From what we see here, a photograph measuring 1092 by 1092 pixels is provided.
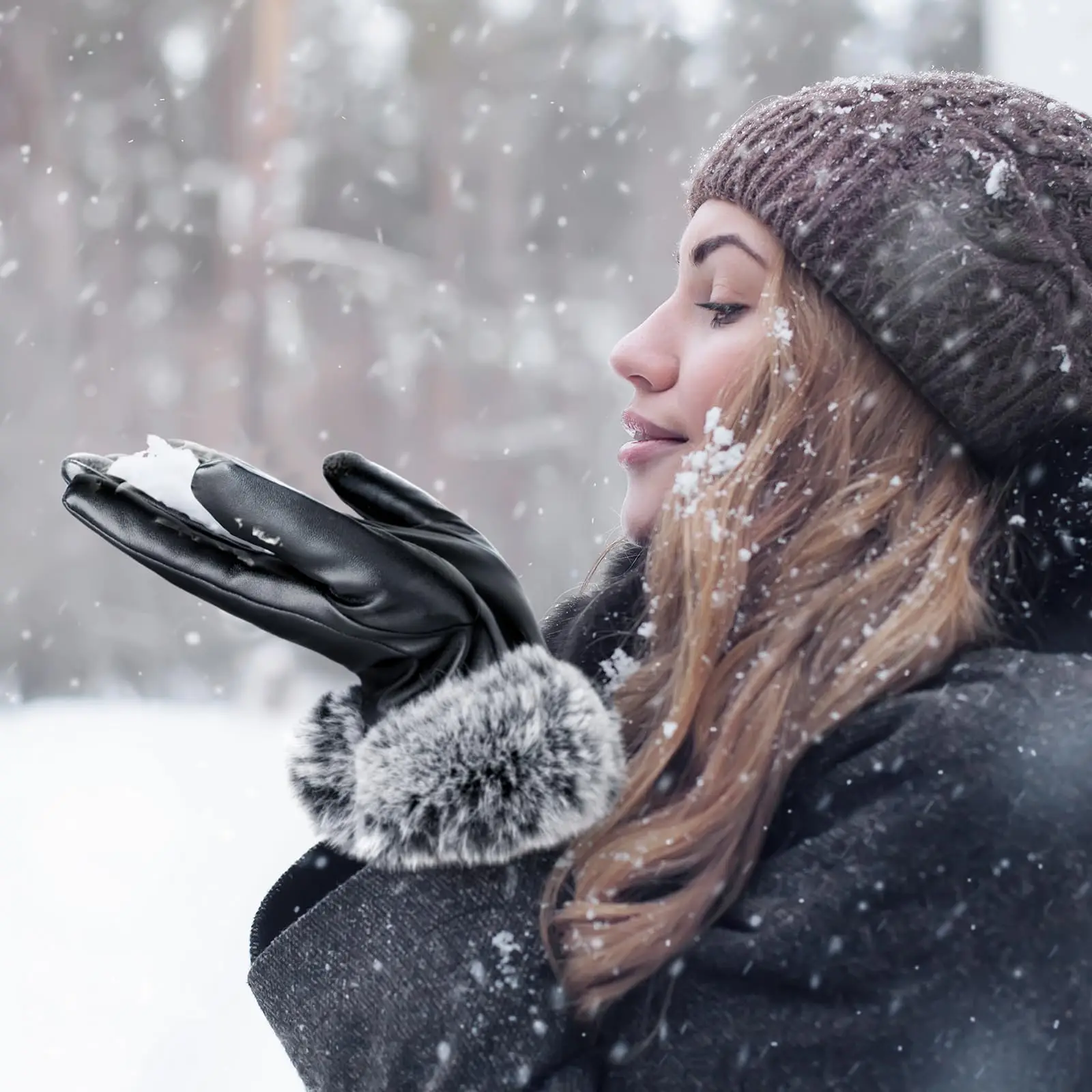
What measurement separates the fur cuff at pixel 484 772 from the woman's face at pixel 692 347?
391 millimetres

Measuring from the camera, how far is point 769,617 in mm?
1291

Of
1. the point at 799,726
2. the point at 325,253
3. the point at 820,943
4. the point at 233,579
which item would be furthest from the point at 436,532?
the point at 325,253

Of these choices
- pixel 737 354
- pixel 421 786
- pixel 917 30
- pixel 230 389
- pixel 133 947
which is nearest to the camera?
pixel 421 786

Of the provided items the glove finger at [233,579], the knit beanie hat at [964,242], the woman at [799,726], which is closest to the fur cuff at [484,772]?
the woman at [799,726]

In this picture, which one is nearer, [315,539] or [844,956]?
[844,956]

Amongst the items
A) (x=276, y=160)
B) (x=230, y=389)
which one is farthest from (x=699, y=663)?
(x=276, y=160)

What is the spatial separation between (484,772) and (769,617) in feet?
1.39

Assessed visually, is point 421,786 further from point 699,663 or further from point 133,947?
point 133,947

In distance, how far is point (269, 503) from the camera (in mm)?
1156

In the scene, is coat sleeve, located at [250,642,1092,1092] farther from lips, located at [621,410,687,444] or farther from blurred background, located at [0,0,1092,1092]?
blurred background, located at [0,0,1092,1092]

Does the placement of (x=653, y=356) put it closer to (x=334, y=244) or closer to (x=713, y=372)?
(x=713, y=372)

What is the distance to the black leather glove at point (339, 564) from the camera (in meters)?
1.16

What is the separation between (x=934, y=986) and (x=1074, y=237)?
0.91 m

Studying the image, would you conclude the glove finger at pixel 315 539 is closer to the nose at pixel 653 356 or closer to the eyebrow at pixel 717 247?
the nose at pixel 653 356
